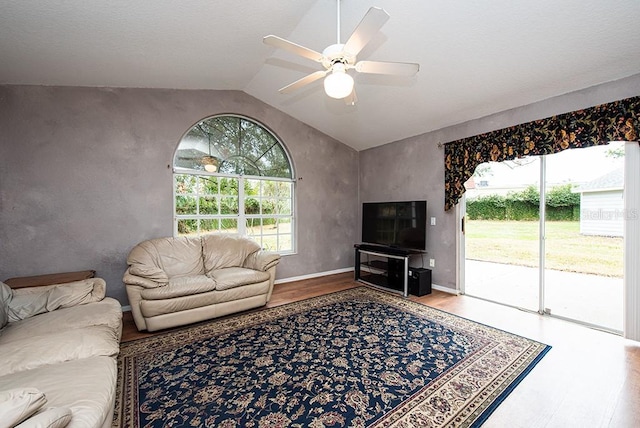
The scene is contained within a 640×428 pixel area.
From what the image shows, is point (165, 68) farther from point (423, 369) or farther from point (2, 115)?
point (423, 369)

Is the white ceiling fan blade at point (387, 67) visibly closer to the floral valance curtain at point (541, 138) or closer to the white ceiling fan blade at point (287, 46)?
the white ceiling fan blade at point (287, 46)

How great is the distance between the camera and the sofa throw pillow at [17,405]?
848 mm

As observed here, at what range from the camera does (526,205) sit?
3496 mm

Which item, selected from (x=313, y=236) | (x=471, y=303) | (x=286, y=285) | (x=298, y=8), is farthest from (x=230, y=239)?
(x=471, y=303)

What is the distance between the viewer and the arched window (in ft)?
13.1

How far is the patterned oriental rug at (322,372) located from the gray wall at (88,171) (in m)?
1.55

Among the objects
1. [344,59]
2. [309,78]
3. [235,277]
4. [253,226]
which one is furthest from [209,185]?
[344,59]

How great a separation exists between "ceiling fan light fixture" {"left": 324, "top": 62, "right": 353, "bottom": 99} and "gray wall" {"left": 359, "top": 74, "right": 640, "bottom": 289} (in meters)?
2.72

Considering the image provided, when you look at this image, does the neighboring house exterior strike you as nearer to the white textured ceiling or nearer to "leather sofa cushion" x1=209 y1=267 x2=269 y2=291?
the white textured ceiling

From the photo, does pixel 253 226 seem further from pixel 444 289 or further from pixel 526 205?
pixel 526 205

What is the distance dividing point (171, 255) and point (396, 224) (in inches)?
133

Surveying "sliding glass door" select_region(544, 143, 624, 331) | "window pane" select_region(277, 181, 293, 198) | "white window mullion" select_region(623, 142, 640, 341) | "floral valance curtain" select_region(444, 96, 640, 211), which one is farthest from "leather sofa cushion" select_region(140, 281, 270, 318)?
"white window mullion" select_region(623, 142, 640, 341)

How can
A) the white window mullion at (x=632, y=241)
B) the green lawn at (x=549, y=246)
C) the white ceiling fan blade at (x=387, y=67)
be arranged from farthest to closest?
the green lawn at (x=549, y=246) < the white window mullion at (x=632, y=241) < the white ceiling fan blade at (x=387, y=67)

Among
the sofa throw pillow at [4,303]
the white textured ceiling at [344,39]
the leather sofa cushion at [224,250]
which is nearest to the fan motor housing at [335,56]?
the white textured ceiling at [344,39]
